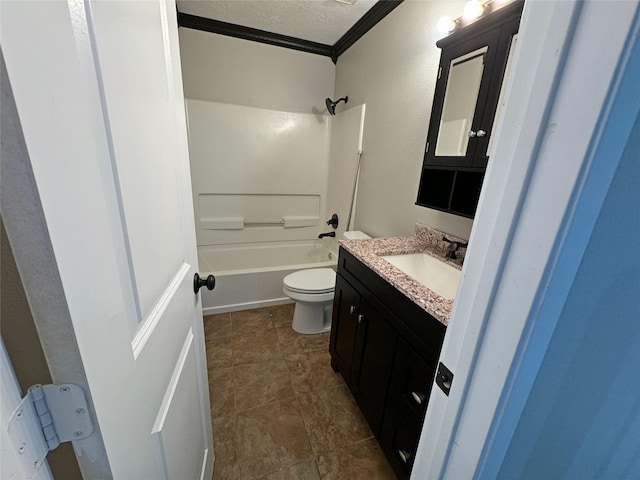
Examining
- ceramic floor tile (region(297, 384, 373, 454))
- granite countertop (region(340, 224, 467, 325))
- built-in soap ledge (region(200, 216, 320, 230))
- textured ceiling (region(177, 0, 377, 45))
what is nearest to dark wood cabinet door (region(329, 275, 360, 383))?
ceramic floor tile (region(297, 384, 373, 454))

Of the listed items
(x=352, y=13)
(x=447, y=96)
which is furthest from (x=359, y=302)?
(x=352, y=13)

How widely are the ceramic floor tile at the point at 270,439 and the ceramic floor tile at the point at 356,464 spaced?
10cm

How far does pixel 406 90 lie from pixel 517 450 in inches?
72.5

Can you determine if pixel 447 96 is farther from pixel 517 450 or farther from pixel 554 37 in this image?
pixel 517 450

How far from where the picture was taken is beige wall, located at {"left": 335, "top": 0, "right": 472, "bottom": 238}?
1.54 metres

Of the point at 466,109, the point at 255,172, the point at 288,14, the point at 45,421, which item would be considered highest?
the point at 288,14

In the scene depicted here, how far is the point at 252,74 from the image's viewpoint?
8.20 ft

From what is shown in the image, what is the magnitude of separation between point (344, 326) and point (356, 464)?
637mm

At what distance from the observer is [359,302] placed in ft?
4.51

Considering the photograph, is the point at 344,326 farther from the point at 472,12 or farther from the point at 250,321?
the point at 472,12

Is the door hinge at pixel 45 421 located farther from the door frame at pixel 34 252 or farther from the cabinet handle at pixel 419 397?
the cabinet handle at pixel 419 397

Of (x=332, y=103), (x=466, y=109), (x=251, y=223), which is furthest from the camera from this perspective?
(x=251, y=223)

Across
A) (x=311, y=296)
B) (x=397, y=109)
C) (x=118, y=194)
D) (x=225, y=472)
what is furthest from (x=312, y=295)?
(x=118, y=194)

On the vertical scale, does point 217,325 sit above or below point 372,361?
below
